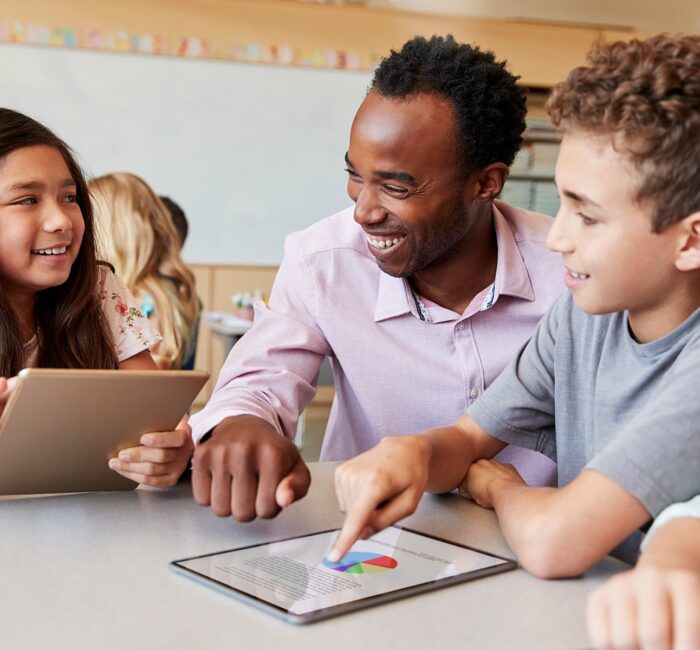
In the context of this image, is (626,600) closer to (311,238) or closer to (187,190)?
(311,238)

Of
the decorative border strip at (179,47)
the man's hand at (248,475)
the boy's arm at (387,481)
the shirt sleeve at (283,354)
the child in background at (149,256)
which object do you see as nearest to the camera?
the boy's arm at (387,481)

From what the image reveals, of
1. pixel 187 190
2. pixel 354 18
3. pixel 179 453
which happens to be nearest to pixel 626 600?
pixel 179 453

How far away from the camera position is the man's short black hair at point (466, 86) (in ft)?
5.32

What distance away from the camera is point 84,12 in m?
5.81

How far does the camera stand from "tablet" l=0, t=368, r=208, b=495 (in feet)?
3.40

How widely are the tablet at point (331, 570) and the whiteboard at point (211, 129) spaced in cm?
519

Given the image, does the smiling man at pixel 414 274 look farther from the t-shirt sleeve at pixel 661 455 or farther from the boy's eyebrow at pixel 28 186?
the t-shirt sleeve at pixel 661 455

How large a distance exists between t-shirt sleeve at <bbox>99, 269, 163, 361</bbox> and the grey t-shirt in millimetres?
733

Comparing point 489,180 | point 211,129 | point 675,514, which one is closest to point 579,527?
point 675,514

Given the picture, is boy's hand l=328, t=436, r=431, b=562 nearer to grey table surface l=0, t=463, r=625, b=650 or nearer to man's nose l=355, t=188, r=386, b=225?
grey table surface l=0, t=463, r=625, b=650

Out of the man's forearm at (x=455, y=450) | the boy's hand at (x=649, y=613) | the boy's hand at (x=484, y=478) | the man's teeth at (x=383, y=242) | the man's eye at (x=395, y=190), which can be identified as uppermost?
the man's eye at (x=395, y=190)

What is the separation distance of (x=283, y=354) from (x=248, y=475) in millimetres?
580

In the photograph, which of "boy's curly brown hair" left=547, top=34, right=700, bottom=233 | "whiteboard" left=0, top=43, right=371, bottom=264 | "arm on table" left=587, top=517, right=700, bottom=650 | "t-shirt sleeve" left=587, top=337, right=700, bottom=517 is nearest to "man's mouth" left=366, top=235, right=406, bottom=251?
"boy's curly brown hair" left=547, top=34, right=700, bottom=233

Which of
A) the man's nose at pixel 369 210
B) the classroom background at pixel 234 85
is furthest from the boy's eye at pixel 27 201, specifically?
the classroom background at pixel 234 85
